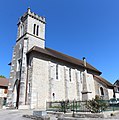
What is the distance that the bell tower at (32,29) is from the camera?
Result: 26.5 metres

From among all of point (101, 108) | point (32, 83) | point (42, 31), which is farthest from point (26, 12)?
point (101, 108)

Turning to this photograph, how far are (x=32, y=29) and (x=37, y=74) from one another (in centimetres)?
1005

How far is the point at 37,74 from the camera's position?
2259 cm

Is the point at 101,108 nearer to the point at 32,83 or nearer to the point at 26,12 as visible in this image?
the point at 32,83

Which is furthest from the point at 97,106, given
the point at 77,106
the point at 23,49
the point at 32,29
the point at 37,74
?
the point at 32,29

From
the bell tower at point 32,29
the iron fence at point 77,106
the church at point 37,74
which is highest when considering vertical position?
the bell tower at point 32,29

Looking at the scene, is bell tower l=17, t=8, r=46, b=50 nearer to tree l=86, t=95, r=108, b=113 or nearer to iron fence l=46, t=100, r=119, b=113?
iron fence l=46, t=100, r=119, b=113

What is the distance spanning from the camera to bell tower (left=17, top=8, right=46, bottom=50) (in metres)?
26.5

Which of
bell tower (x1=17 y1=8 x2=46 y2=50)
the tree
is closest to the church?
bell tower (x1=17 y1=8 x2=46 y2=50)

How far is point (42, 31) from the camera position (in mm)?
29469

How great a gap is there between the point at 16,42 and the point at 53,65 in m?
9.77

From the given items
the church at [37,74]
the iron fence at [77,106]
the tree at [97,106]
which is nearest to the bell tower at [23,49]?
the church at [37,74]

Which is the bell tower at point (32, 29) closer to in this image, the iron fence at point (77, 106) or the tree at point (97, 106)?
the iron fence at point (77, 106)

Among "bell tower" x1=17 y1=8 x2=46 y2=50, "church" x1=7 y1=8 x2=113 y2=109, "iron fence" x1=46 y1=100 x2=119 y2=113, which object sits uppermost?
"bell tower" x1=17 y1=8 x2=46 y2=50
